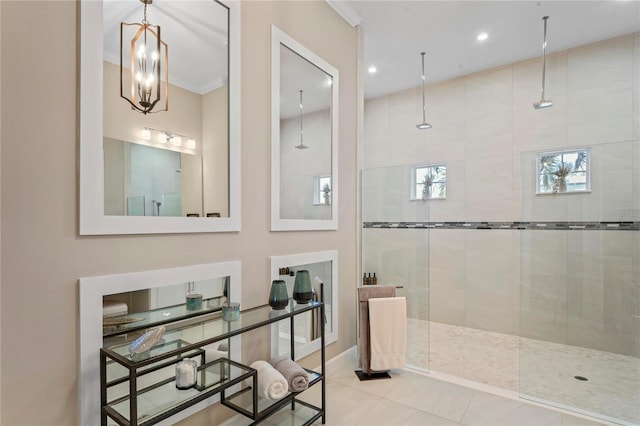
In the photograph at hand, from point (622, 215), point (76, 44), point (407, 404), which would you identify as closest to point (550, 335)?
point (622, 215)

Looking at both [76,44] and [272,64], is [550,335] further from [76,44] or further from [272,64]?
[76,44]

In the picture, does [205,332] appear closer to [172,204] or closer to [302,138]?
[172,204]

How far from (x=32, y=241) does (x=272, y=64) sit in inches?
61.9

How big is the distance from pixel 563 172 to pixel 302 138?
1.98 m

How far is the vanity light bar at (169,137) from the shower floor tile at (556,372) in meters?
2.26

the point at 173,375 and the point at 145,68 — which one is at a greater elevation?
the point at 145,68

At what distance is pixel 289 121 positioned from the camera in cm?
229

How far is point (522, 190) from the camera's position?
8.22 feet

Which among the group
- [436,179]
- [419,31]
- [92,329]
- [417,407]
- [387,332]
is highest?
[419,31]

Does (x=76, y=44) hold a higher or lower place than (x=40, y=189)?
higher

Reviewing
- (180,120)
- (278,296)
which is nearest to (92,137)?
(180,120)

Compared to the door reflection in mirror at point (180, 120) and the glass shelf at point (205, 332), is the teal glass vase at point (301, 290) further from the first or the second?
the door reflection in mirror at point (180, 120)

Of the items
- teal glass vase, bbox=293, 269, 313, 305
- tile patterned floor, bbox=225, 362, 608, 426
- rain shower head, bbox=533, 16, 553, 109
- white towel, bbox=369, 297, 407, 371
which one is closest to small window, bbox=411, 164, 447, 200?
rain shower head, bbox=533, 16, 553, 109

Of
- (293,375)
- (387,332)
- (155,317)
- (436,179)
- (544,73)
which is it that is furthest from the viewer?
(436,179)
